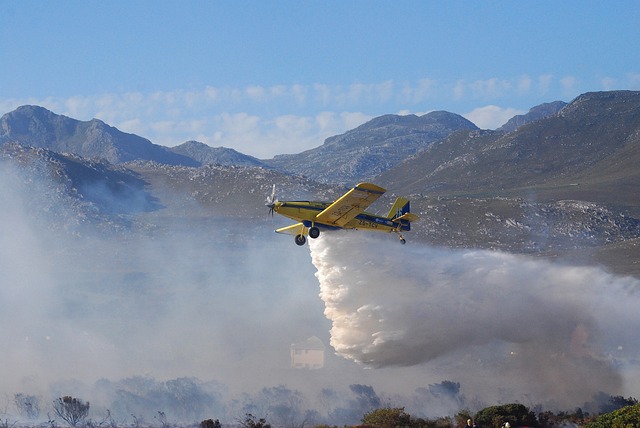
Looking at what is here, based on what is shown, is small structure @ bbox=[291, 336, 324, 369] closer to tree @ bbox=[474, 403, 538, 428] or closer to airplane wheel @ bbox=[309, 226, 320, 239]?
airplane wheel @ bbox=[309, 226, 320, 239]

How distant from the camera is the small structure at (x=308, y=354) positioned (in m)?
106

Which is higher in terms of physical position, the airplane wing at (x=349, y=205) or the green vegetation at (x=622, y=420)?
the airplane wing at (x=349, y=205)

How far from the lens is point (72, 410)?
86.1 metres

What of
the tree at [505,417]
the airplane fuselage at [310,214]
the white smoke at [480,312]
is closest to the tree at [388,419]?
the tree at [505,417]

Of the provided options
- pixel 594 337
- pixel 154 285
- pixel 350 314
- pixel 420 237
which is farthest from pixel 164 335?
pixel 420 237

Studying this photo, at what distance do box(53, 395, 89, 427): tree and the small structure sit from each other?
1144 inches

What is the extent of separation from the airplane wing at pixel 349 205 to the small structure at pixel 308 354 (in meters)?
43.7

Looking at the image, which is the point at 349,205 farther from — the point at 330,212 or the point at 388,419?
the point at 388,419

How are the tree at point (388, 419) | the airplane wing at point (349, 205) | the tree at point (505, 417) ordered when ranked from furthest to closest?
the airplane wing at point (349, 205) < the tree at point (388, 419) < the tree at point (505, 417)

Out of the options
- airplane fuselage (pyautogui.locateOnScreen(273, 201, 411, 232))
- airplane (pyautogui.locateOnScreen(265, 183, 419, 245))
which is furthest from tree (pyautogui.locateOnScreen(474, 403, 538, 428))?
airplane fuselage (pyautogui.locateOnScreen(273, 201, 411, 232))

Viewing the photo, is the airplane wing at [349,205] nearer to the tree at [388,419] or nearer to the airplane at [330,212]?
the airplane at [330,212]

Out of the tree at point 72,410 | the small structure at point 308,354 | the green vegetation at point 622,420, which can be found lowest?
the tree at point 72,410

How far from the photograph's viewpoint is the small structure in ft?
349

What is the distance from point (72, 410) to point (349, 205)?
4207 cm
